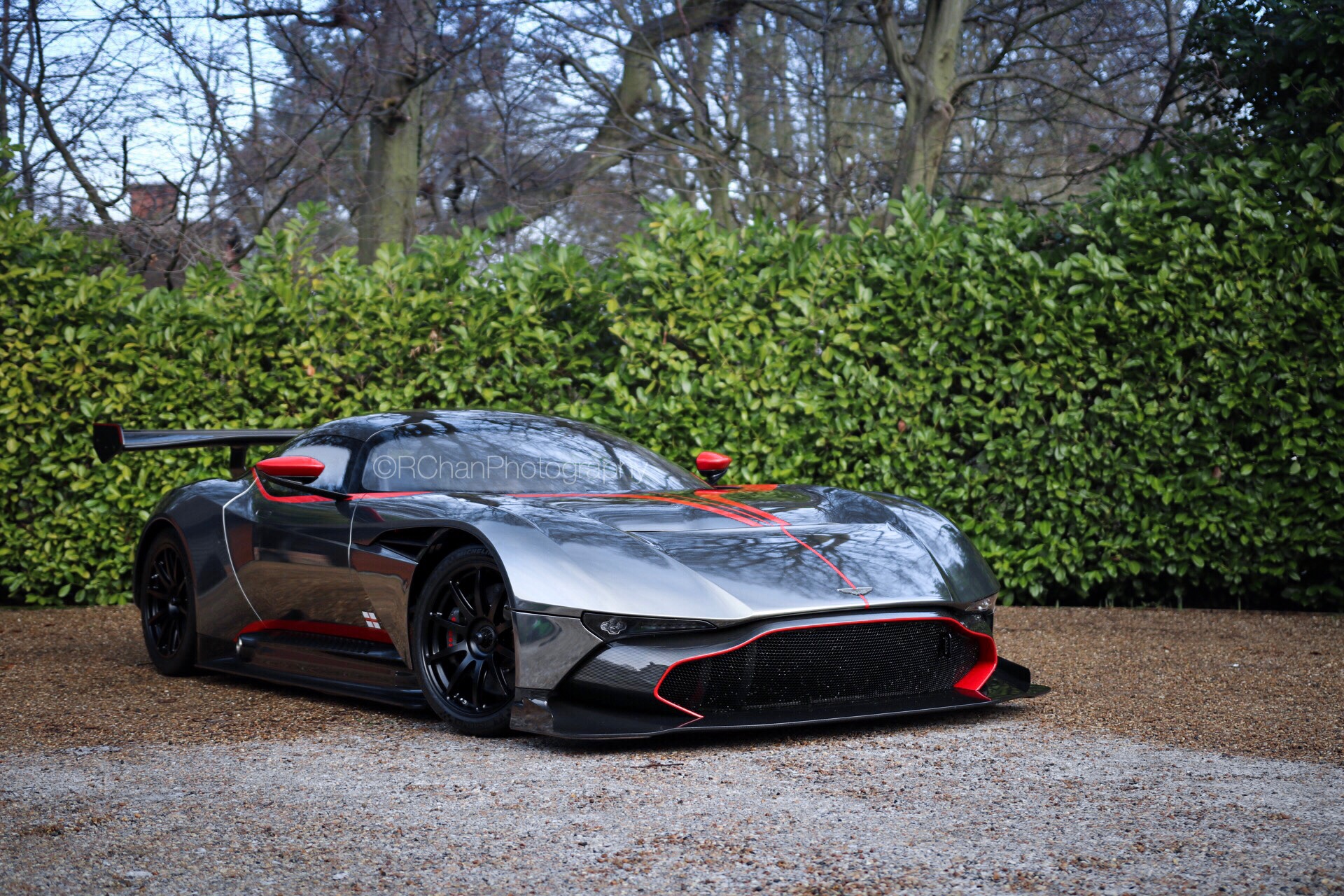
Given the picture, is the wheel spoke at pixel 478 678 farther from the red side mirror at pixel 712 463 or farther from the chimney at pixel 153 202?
the chimney at pixel 153 202

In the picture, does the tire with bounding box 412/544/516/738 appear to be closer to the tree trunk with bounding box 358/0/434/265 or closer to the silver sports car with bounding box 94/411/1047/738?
the silver sports car with bounding box 94/411/1047/738

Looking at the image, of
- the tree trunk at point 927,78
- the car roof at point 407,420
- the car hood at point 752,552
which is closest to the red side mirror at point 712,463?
the car roof at point 407,420

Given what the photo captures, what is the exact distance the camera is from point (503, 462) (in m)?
5.09

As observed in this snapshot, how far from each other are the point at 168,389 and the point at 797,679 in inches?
229

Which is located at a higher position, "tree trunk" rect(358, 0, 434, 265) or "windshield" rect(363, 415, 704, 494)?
"tree trunk" rect(358, 0, 434, 265)

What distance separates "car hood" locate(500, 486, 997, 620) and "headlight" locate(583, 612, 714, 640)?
0.09ft

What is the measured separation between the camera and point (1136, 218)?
7.44 metres

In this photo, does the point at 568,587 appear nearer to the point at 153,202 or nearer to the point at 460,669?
the point at 460,669

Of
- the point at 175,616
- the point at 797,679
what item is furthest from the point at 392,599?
the point at 175,616

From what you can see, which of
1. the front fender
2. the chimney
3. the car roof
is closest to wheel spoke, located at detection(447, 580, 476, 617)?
the car roof

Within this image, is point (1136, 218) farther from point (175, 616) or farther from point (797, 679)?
point (175, 616)

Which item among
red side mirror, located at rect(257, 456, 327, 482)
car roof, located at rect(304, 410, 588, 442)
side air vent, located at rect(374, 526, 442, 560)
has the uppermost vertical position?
car roof, located at rect(304, 410, 588, 442)

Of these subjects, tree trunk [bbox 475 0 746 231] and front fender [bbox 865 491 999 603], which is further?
tree trunk [bbox 475 0 746 231]

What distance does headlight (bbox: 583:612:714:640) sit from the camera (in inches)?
151
